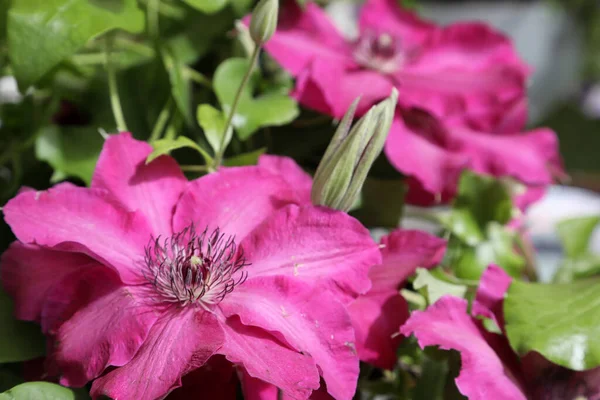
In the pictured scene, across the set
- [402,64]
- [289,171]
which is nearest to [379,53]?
[402,64]

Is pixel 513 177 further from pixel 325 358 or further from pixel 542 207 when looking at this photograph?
pixel 542 207

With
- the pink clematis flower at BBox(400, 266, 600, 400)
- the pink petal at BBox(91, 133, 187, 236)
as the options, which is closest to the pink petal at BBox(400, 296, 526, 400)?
the pink clematis flower at BBox(400, 266, 600, 400)

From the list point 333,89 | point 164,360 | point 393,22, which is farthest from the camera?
point 393,22

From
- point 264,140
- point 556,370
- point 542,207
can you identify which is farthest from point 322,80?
point 542,207

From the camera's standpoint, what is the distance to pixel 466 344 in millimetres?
242

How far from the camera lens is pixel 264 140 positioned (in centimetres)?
35

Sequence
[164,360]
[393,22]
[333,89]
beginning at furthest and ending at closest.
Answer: [393,22] → [333,89] → [164,360]

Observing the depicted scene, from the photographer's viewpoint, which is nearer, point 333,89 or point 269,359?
point 269,359

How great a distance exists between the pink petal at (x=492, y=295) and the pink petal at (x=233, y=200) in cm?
9

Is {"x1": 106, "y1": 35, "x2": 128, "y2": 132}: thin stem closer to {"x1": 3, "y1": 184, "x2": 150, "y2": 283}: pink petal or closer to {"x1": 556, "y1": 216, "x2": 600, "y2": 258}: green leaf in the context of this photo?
{"x1": 3, "y1": 184, "x2": 150, "y2": 283}: pink petal

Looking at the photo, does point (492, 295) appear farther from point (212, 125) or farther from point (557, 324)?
point (212, 125)

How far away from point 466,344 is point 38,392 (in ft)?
0.51

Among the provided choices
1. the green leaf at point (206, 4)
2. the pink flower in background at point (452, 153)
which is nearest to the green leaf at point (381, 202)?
the pink flower in background at point (452, 153)

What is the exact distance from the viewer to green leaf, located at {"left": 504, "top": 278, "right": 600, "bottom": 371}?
0.24m
